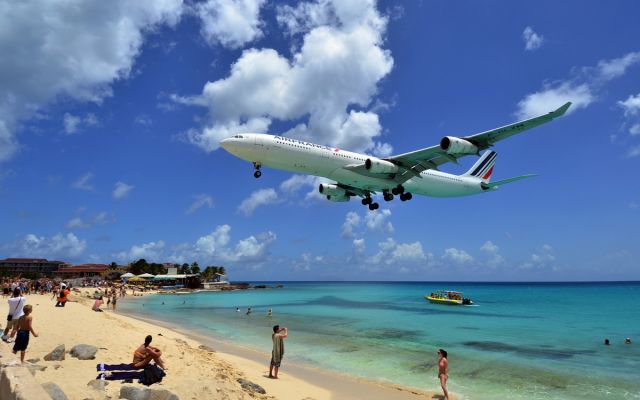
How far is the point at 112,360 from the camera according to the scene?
47.6ft

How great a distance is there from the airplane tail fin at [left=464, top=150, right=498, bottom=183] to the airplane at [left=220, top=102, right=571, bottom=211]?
7297 millimetres

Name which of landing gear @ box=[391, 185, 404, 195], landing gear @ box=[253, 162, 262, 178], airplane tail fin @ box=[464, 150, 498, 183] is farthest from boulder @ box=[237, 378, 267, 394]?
airplane tail fin @ box=[464, 150, 498, 183]

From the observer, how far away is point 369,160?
31344mm

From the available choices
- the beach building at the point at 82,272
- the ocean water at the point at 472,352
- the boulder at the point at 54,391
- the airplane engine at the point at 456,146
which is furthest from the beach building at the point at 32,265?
the boulder at the point at 54,391

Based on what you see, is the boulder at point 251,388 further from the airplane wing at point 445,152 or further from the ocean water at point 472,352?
the airplane wing at point 445,152

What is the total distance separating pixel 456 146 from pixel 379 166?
613cm

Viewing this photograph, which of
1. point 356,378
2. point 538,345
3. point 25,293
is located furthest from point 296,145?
point 25,293

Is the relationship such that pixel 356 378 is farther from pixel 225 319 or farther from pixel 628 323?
pixel 628 323

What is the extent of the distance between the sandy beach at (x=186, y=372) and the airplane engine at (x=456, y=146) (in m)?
16.3

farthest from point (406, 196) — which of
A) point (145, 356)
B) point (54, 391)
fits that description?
point (54, 391)

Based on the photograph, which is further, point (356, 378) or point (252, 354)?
point (252, 354)

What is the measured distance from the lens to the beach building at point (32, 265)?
16525cm

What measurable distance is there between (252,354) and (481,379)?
13.1 metres

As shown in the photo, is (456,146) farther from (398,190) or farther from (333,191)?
(333,191)
